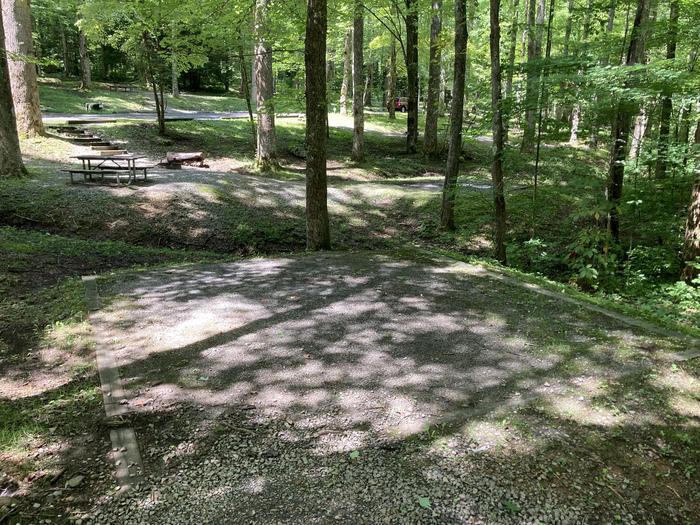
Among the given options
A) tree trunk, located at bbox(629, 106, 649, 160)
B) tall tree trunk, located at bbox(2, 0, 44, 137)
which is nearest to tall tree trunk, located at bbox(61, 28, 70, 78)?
tall tree trunk, located at bbox(2, 0, 44, 137)

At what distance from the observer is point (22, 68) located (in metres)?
13.7

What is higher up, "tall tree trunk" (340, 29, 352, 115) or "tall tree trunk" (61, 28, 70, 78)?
"tall tree trunk" (61, 28, 70, 78)

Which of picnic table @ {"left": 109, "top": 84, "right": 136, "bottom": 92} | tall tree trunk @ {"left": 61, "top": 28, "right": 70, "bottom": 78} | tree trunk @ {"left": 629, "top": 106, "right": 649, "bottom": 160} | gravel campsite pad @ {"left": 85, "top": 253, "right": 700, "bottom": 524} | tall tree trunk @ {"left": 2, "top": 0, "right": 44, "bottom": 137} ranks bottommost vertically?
gravel campsite pad @ {"left": 85, "top": 253, "right": 700, "bottom": 524}

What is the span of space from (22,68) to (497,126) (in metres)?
13.2

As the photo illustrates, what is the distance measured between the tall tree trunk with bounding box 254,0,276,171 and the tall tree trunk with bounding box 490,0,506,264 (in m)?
6.08

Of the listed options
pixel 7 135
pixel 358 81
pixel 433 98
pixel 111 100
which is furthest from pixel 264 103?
pixel 111 100

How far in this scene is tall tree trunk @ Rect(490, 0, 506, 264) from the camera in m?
7.47

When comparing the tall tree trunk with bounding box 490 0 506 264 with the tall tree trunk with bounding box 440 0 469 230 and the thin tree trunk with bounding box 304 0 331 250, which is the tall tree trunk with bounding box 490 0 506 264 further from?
the thin tree trunk with bounding box 304 0 331 250

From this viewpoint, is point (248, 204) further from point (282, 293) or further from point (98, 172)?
point (282, 293)

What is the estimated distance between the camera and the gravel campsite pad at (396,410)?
2529mm

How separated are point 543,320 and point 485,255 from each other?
17.1 feet

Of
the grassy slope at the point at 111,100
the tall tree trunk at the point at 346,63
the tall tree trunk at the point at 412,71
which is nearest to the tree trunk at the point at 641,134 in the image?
the tall tree trunk at the point at 412,71

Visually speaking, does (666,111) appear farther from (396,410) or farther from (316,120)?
(396,410)

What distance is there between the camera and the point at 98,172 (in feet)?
37.5
